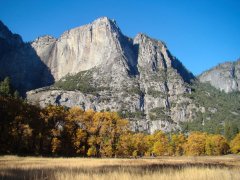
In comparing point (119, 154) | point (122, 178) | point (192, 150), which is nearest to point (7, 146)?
point (119, 154)

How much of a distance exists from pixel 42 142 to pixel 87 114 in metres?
14.1

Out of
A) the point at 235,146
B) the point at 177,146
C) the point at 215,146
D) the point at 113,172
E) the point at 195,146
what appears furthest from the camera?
the point at 177,146

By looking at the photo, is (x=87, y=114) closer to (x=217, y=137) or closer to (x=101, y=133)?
(x=101, y=133)

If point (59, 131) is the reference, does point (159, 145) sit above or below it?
below

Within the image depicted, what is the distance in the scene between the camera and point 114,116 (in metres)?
83.4

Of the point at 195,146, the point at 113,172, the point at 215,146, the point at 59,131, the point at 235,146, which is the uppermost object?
the point at 59,131

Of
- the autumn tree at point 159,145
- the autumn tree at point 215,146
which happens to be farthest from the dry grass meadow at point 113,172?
the autumn tree at point 215,146

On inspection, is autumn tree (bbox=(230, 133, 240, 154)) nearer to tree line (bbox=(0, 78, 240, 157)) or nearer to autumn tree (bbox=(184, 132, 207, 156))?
autumn tree (bbox=(184, 132, 207, 156))

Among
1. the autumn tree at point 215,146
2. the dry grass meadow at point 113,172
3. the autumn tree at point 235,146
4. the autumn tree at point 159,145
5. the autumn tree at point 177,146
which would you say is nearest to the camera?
the dry grass meadow at point 113,172

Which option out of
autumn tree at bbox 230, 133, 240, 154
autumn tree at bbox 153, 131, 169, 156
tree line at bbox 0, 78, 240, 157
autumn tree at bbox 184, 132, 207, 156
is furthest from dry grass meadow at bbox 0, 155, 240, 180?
autumn tree at bbox 230, 133, 240, 154

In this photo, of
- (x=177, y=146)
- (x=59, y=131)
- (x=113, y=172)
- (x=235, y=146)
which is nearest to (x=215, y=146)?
(x=235, y=146)

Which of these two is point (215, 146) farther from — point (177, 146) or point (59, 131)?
point (59, 131)

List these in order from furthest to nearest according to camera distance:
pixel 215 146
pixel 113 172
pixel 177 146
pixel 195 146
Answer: pixel 177 146, pixel 215 146, pixel 195 146, pixel 113 172

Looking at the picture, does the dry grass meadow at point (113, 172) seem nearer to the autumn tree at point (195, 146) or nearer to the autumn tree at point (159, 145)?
the autumn tree at point (159, 145)
